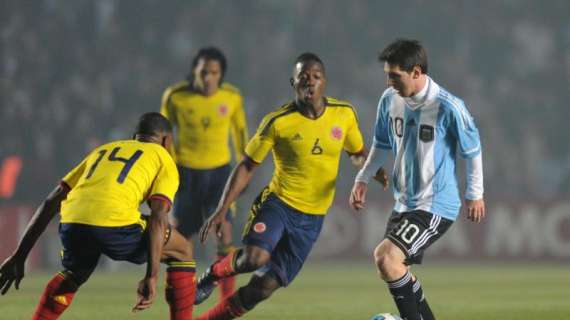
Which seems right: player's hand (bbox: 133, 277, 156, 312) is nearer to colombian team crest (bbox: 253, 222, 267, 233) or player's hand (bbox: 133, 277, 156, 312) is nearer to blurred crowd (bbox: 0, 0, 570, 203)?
colombian team crest (bbox: 253, 222, 267, 233)

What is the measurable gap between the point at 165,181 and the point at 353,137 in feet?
7.17

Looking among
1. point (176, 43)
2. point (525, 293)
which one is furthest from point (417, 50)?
point (176, 43)

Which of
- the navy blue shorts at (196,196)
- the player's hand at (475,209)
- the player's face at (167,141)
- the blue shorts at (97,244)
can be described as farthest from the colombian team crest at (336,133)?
the navy blue shorts at (196,196)

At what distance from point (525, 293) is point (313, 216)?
5.22m

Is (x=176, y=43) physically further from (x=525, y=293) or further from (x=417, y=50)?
(x=417, y=50)

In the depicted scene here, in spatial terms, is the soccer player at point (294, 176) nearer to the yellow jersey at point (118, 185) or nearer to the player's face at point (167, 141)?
the player's face at point (167, 141)

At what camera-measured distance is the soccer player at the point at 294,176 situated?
8344 millimetres

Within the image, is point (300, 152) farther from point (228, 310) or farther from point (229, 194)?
point (228, 310)

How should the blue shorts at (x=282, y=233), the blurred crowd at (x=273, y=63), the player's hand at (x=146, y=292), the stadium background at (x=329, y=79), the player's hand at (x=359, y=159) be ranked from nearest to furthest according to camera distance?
the player's hand at (x=146, y=292), the blue shorts at (x=282, y=233), the player's hand at (x=359, y=159), the stadium background at (x=329, y=79), the blurred crowd at (x=273, y=63)

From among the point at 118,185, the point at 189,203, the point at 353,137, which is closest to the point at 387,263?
the point at 353,137

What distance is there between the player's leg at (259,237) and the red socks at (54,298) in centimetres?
142

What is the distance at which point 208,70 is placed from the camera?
459 inches

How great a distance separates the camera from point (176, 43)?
23.7 metres

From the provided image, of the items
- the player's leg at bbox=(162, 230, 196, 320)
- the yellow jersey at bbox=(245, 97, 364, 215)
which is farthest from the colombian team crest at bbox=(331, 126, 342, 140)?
the player's leg at bbox=(162, 230, 196, 320)
